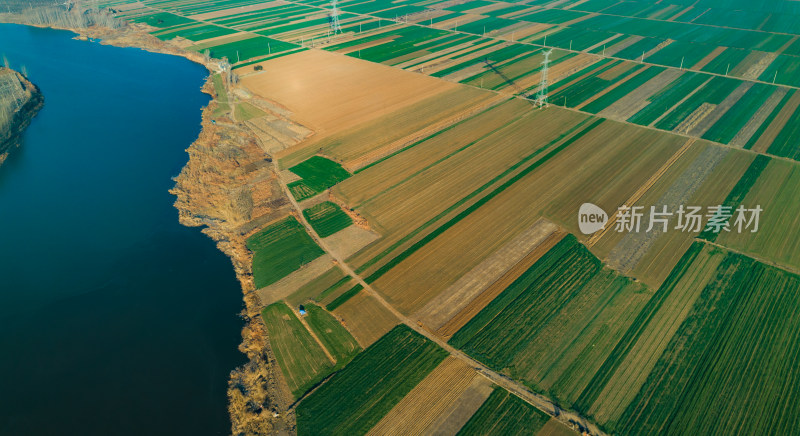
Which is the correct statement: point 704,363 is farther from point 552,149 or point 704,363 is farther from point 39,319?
point 39,319

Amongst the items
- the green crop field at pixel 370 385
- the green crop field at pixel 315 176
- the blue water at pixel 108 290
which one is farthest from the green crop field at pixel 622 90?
the blue water at pixel 108 290

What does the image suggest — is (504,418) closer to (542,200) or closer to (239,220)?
(542,200)

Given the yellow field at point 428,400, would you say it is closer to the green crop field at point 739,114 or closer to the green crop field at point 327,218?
the green crop field at point 327,218

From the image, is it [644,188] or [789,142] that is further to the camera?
[789,142]

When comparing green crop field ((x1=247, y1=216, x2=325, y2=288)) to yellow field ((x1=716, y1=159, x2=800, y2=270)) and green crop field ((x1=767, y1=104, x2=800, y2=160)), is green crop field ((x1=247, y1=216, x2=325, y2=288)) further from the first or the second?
green crop field ((x1=767, y1=104, x2=800, y2=160))

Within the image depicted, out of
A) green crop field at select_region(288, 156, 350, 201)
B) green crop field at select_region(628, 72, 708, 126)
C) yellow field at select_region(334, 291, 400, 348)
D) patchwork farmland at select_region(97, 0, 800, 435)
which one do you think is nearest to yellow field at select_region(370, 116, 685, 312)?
patchwork farmland at select_region(97, 0, 800, 435)

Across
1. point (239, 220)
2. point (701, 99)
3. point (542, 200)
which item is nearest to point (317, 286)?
point (239, 220)
